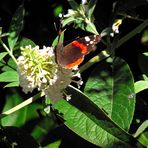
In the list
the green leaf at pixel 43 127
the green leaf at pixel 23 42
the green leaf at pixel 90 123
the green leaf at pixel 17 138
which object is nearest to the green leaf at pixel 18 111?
the green leaf at pixel 43 127

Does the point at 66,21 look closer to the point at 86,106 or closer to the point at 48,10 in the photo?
the point at 86,106

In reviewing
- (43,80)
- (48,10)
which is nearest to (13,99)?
(48,10)

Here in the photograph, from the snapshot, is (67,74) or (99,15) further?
(99,15)

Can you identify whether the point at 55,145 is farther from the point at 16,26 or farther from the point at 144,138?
the point at 16,26

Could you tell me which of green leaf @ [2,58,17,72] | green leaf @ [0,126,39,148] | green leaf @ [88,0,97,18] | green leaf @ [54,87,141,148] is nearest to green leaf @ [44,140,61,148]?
green leaf @ [0,126,39,148]

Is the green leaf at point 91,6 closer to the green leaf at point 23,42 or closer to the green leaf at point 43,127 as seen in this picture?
the green leaf at point 23,42

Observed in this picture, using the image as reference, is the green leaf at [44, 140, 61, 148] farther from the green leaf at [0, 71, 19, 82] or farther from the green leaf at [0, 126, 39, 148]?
the green leaf at [0, 71, 19, 82]
